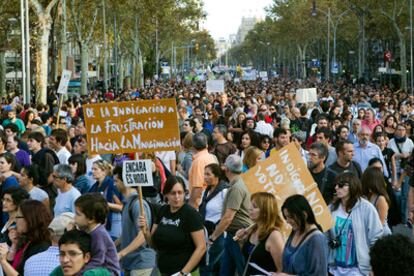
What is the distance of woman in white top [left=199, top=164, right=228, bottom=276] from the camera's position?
912 centimetres

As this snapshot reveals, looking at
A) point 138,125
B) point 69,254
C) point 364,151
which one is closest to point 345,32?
point 364,151

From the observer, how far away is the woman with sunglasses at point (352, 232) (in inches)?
300

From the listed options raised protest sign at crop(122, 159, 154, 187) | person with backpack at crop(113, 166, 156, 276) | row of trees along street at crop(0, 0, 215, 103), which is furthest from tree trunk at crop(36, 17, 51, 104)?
person with backpack at crop(113, 166, 156, 276)

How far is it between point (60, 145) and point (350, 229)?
6446 mm

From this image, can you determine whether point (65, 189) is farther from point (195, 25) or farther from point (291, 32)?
point (291, 32)

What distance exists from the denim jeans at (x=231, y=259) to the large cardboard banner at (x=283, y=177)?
541mm

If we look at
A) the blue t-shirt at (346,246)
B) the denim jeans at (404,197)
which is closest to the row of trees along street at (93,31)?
the denim jeans at (404,197)

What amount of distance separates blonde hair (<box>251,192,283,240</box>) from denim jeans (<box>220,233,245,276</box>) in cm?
88

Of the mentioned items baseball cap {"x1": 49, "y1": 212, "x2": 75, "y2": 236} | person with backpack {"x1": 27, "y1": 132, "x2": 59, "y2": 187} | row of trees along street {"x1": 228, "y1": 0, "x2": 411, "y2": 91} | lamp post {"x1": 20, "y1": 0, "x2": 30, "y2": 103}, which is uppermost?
row of trees along street {"x1": 228, "y1": 0, "x2": 411, "y2": 91}

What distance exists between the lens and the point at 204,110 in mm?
25844

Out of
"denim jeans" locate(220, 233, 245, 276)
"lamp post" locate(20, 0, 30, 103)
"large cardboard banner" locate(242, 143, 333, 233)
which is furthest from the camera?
"lamp post" locate(20, 0, 30, 103)

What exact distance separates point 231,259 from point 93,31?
2336 inches

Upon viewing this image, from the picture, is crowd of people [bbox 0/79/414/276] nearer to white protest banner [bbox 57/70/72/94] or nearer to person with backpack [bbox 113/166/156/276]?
person with backpack [bbox 113/166/156/276]

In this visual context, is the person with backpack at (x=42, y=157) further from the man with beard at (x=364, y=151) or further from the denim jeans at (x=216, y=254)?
the man with beard at (x=364, y=151)
